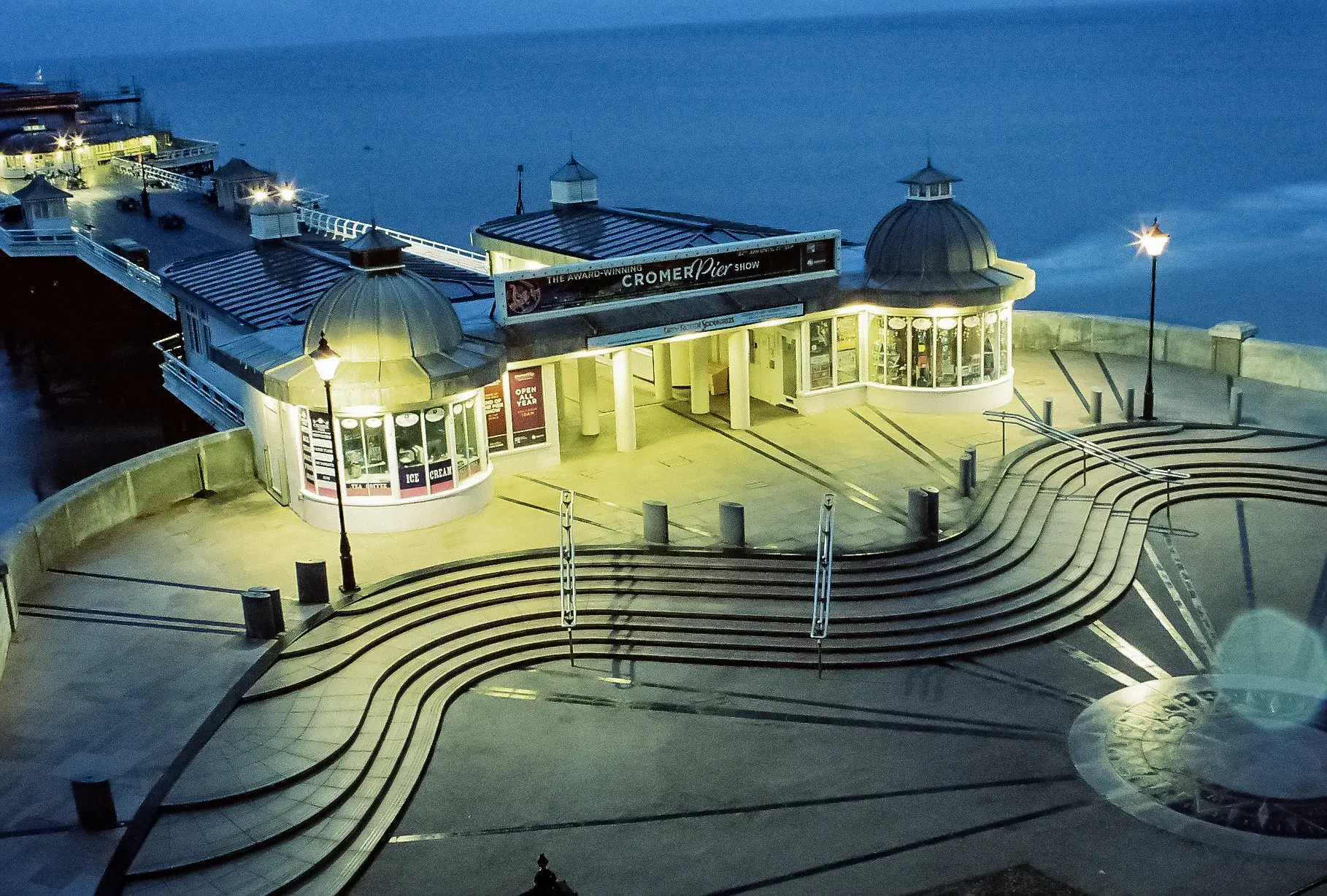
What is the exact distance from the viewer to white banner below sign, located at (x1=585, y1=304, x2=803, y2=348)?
3012 cm

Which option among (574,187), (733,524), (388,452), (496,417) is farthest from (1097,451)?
(574,187)

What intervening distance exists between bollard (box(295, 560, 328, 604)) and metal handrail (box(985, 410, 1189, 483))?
43.7 feet

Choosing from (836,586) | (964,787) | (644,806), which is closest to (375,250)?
(836,586)

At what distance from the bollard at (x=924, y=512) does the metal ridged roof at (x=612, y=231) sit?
34.9ft

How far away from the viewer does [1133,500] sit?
2836 cm

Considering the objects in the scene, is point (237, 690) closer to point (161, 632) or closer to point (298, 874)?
point (161, 632)

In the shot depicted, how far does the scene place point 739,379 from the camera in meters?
32.3

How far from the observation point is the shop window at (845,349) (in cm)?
3341

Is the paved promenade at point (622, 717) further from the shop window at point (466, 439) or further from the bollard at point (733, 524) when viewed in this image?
the shop window at point (466, 439)

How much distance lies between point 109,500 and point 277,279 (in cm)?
1119

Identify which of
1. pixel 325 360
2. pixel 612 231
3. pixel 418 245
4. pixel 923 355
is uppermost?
pixel 612 231

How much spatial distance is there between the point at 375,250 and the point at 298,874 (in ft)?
44.8

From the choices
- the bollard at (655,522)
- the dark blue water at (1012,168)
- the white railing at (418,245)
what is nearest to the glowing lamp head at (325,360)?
the bollard at (655,522)

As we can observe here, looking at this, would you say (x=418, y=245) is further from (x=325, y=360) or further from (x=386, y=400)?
(x=325, y=360)
